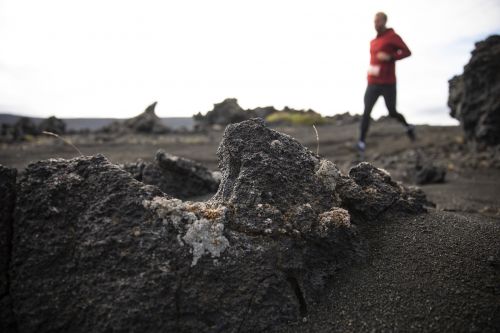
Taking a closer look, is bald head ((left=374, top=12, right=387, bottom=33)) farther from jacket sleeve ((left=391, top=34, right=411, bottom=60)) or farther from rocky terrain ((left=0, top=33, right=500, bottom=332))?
rocky terrain ((left=0, top=33, right=500, bottom=332))

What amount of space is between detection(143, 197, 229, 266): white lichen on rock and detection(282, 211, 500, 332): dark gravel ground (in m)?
0.55

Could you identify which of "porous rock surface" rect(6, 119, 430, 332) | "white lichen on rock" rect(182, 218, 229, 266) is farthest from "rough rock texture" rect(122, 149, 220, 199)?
"white lichen on rock" rect(182, 218, 229, 266)

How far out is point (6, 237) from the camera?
1648 mm

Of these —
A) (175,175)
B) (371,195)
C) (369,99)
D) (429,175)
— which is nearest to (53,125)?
(175,175)

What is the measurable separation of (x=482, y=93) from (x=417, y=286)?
25.4 ft

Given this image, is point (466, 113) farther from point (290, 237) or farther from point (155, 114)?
point (155, 114)

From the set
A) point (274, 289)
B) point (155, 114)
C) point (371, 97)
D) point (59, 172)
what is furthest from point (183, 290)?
point (155, 114)

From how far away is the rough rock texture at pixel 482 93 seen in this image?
24.4 ft

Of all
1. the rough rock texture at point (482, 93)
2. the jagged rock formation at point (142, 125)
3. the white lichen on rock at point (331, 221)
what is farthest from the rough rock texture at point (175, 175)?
the jagged rock formation at point (142, 125)

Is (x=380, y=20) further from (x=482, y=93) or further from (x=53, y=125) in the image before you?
(x=53, y=125)

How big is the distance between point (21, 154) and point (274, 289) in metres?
11.0

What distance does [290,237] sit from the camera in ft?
5.95

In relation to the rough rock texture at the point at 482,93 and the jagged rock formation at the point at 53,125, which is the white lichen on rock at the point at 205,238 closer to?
the rough rock texture at the point at 482,93

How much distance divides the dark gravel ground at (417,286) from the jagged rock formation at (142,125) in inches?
635
